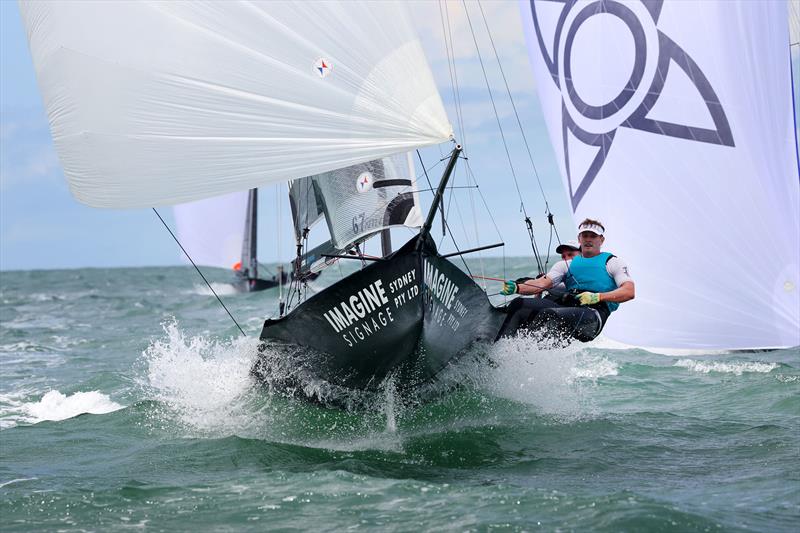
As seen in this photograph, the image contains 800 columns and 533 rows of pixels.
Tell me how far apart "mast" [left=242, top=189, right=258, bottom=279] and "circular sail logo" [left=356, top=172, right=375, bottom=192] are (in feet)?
73.3

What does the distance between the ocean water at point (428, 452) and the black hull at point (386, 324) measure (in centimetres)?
30

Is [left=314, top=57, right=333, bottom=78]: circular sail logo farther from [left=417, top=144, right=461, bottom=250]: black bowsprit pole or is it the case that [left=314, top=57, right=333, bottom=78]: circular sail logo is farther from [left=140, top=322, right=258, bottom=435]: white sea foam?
[left=140, top=322, right=258, bottom=435]: white sea foam

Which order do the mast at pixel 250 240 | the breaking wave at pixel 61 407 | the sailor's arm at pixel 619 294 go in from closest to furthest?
the sailor's arm at pixel 619 294, the breaking wave at pixel 61 407, the mast at pixel 250 240

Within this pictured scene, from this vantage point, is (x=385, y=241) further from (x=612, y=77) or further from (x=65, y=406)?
(x=65, y=406)

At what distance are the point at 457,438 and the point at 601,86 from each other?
4552 mm

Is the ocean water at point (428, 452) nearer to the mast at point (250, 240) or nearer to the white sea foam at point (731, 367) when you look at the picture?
the white sea foam at point (731, 367)

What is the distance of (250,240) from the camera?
31047 mm

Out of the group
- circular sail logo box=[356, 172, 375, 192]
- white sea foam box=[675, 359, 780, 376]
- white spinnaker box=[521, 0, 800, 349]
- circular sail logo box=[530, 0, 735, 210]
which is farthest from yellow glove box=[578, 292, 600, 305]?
white sea foam box=[675, 359, 780, 376]

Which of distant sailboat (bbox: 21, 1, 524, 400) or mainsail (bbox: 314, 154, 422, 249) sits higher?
distant sailboat (bbox: 21, 1, 524, 400)

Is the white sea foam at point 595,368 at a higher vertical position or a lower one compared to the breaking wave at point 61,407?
lower

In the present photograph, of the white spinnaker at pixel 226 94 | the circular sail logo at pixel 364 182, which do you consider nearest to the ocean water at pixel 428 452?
the circular sail logo at pixel 364 182

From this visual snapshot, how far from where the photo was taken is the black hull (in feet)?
19.1

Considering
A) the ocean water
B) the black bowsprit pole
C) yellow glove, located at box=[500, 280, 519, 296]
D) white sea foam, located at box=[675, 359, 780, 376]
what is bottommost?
white sea foam, located at box=[675, 359, 780, 376]

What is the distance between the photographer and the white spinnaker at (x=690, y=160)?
28.1 feet
